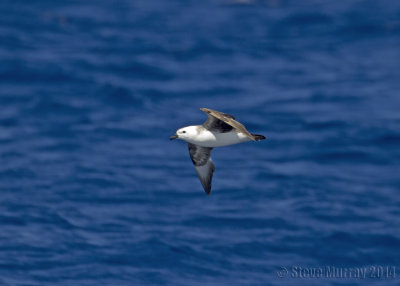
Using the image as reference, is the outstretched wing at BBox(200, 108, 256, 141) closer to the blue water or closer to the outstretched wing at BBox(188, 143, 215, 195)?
the outstretched wing at BBox(188, 143, 215, 195)

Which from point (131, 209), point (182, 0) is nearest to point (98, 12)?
point (182, 0)

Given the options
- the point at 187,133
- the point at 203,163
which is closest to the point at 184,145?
the point at 203,163

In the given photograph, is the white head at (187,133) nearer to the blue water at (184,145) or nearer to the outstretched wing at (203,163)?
the outstretched wing at (203,163)

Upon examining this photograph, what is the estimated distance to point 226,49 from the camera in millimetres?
41094

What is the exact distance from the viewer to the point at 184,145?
34.7 meters

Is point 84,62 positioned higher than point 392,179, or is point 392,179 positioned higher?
point 84,62

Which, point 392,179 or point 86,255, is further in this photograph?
point 392,179

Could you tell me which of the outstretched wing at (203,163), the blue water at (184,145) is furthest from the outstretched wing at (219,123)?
the blue water at (184,145)

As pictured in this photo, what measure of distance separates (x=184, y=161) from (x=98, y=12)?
1454 centimetres

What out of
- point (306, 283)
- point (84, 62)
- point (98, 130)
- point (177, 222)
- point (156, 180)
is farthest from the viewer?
point (84, 62)

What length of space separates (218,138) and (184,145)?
58.7 feet

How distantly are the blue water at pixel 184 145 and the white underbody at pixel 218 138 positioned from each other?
398 inches

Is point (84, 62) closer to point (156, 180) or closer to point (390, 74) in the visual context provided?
point (156, 180)

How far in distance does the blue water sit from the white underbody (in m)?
10.1
